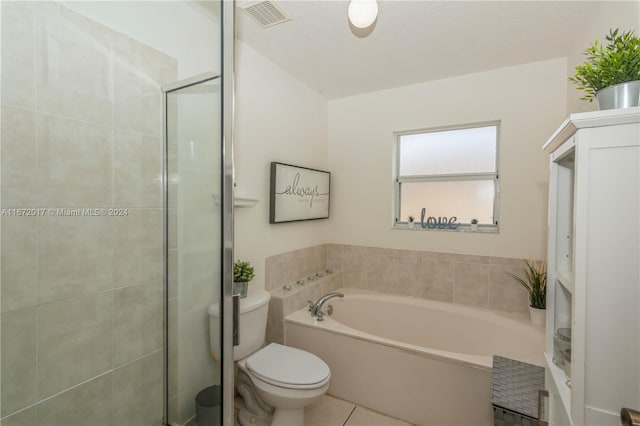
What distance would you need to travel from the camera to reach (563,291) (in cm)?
116

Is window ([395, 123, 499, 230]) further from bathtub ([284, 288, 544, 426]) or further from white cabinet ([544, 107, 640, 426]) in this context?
white cabinet ([544, 107, 640, 426])

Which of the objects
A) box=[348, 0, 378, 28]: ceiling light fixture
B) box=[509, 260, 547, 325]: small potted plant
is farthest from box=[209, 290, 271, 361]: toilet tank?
box=[509, 260, 547, 325]: small potted plant

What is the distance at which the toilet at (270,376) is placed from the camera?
5.27 feet

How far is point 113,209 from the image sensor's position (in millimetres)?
1227

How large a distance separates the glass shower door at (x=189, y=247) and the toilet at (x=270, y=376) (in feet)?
1.40

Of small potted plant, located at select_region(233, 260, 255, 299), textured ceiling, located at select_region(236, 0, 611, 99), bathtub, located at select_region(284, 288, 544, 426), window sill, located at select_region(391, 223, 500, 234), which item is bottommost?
bathtub, located at select_region(284, 288, 544, 426)

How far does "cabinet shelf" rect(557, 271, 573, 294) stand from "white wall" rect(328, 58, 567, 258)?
140 cm

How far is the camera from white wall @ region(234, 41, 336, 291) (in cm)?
213

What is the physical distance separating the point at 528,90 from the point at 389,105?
42.4 inches

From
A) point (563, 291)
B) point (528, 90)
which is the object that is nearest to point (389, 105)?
point (528, 90)

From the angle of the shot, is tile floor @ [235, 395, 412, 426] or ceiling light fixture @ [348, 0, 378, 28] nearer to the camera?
ceiling light fixture @ [348, 0, 378, 28]

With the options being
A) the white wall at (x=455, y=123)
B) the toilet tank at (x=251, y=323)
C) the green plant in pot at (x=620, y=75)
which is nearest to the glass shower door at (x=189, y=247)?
the toilet tank at (x=251, y=323)

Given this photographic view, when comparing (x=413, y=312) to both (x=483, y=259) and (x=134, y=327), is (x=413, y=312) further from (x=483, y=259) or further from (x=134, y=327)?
(x=134, y=327)

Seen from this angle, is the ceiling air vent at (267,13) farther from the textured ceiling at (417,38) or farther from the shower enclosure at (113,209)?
the shower enclosure at (113,209)
